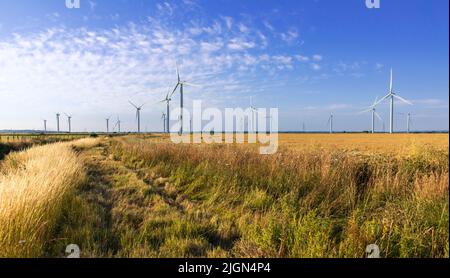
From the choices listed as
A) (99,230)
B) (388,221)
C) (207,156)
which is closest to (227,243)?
(99,230)

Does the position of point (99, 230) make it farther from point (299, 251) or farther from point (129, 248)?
point (299, 251)

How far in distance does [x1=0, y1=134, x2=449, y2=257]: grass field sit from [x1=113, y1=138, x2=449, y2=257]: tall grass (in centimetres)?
2

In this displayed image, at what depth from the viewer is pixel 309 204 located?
621 cm

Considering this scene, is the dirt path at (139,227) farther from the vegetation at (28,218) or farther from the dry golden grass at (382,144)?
the dry golden grass at (382,144)

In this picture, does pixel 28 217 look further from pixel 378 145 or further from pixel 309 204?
pixel 378 145

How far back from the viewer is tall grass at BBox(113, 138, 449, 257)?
13.1ft

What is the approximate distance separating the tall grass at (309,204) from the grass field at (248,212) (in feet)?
0.08

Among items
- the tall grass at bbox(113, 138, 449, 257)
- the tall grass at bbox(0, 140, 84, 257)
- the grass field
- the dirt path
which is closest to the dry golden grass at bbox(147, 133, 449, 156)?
the grass field

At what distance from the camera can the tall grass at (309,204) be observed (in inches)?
157

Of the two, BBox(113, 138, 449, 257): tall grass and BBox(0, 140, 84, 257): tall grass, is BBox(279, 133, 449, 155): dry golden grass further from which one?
BBox(0, 140, 84, 257): tall grass

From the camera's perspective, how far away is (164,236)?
4.91m

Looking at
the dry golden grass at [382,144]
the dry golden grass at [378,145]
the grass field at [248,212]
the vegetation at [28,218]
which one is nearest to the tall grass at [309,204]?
the grass field at [248,212]
